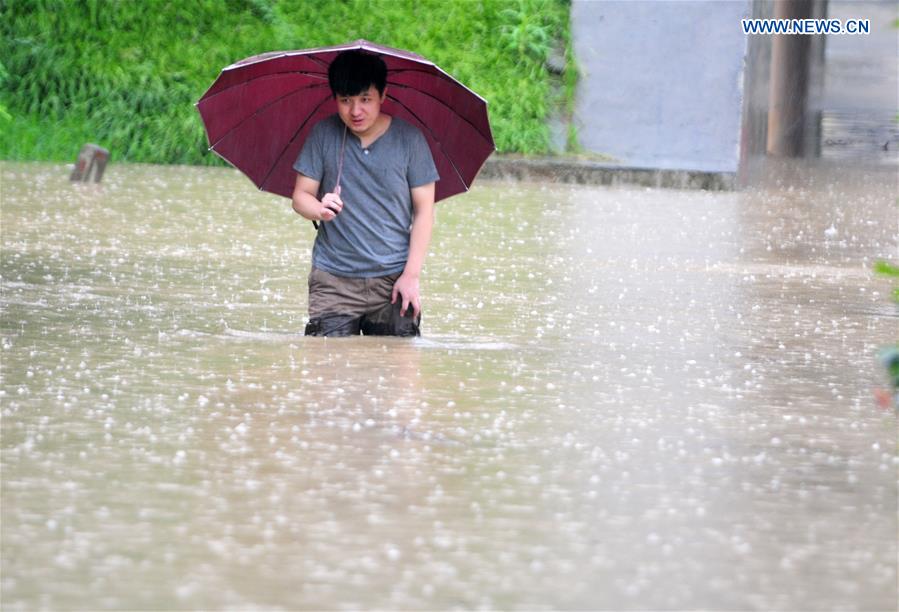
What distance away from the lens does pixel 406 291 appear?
241 inches

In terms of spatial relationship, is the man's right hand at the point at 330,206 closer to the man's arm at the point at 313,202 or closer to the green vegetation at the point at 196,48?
the man's arm at the point at 313,202

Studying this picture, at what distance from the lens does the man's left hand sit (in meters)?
6.10

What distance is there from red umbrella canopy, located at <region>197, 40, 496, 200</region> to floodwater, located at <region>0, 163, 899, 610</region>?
69 cm

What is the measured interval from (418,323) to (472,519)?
102 inches

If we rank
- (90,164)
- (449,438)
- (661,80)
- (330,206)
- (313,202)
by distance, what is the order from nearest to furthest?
(449,438)
(330,206)
(313,202)
(90,164)
(661,80)

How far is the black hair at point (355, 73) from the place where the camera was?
5.91m

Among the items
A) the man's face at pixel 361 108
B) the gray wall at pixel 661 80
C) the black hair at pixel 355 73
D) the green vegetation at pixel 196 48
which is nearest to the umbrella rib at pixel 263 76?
the black hair at pixel 355 73

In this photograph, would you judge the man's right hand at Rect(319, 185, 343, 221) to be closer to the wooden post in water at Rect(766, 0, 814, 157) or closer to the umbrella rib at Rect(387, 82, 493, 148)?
the umbrella rib at Rect(387, 82, 493, 148)

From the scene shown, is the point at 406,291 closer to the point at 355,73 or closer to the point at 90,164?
the point at 355,73

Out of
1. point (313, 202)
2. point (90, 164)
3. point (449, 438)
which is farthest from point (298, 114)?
point (90, 164)

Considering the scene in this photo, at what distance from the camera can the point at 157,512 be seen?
377cm

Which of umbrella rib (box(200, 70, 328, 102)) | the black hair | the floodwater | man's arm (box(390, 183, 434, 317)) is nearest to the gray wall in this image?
the floodwater

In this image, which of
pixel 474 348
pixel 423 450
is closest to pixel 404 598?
pixel 423 450

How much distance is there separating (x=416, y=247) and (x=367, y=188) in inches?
11.5
